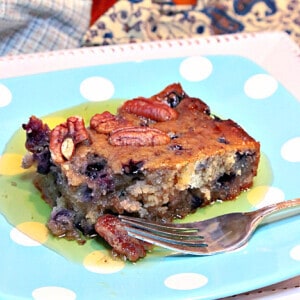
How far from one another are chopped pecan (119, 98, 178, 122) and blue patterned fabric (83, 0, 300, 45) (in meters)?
0.96

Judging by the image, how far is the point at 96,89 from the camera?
6.74 feet

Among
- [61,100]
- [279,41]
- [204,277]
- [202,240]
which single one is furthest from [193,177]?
[279,41]

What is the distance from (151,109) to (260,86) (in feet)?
1.41

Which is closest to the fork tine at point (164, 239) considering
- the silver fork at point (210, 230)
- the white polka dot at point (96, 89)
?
the silver fork at point (210, 230)

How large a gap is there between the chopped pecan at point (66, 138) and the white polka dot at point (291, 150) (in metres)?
0.53

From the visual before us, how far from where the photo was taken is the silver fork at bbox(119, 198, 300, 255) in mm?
1495

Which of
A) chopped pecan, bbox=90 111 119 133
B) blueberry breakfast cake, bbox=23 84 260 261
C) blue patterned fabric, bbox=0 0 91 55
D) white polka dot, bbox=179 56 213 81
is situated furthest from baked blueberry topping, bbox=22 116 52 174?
blue patterned fabric, bbox=0 0 91 55

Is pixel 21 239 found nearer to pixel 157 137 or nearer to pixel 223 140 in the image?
pixel 157 137

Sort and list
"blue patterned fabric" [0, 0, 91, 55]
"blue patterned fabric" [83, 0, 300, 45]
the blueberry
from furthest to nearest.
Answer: "blue patterned fabric" [83, 0, 300, 45] → "blue patterned fabric" [0, 0, 91, 55] → the blueberry

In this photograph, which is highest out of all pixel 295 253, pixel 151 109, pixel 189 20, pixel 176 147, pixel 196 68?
pixel 189 20

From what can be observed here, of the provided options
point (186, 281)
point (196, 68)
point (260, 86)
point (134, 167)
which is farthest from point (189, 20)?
point (186, 281)

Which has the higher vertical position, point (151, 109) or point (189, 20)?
point (189, 20)

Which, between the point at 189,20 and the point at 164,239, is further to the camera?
the point at 189,20

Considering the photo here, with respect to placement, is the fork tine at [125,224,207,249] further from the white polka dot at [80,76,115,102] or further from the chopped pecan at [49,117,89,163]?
the white polka dot at [80,76,115,102]
